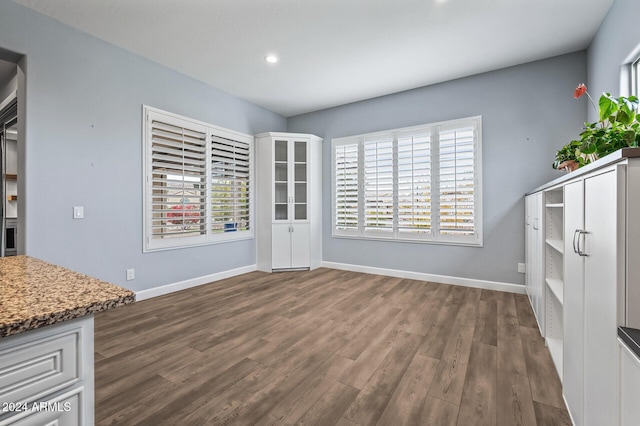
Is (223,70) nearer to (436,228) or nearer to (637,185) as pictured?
(436,228)

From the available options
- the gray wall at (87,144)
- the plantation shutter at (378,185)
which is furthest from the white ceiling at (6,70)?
the plantation shutter at (378,185)

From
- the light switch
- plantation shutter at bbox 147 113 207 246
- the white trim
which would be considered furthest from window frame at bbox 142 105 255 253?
the white trim

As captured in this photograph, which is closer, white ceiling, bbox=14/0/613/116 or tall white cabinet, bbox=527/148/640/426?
tall white cabinet, bbox=527/148/640/426

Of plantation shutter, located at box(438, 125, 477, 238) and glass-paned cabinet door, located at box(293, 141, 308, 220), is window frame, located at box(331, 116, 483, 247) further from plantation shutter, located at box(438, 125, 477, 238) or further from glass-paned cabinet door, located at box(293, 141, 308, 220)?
glass-paned cabinet door, located at box(293, 141, 308, 220)

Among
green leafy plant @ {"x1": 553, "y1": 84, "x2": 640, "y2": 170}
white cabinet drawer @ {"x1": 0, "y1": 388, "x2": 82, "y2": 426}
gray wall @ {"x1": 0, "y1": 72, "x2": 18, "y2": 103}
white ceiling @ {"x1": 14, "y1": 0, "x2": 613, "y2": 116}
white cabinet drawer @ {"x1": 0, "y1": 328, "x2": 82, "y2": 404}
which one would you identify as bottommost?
white cabinet drawer @ {"x1": 0, "y1": 388, "x2": 82, "y2": 426}

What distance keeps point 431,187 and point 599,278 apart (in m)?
3.12

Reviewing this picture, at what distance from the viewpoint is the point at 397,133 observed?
174 inches

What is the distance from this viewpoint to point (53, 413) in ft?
2.22

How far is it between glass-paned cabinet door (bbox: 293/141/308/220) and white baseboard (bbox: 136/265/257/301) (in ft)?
3.98

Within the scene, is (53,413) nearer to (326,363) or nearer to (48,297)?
(48,297)

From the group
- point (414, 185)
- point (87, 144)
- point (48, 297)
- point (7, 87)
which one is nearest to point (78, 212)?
point (87, 144)

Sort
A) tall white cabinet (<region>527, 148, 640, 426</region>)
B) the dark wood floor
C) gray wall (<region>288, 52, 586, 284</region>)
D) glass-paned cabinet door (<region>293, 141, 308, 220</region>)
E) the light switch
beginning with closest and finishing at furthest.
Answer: tall white cabinet (<region>527, 148, 640, 426</region>), the dark wood floor, the light switch, gray wall (<region>288, 52, 586, 284</region>), glass-paned cabinet door (<region>293, 141, 308, 220</region>)

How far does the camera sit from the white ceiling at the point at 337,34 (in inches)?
99.7

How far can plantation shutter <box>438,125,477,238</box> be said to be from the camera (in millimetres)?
3822
